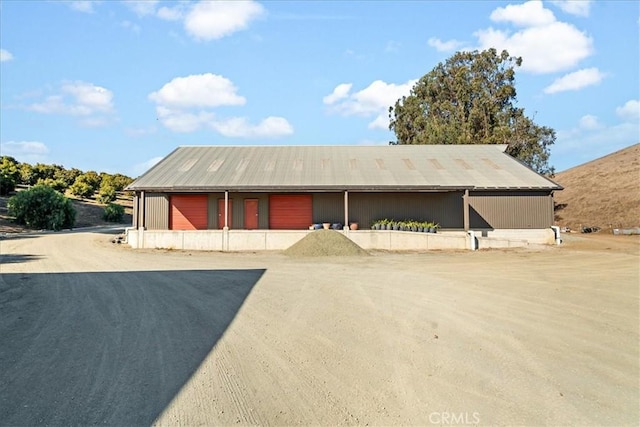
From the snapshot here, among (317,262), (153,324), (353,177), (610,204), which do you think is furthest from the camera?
(610,204)

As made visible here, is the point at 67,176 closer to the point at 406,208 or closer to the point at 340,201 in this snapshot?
the point at 340,201

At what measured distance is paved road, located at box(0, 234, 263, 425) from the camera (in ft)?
12.1

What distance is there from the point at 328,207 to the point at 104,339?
57.7 ft

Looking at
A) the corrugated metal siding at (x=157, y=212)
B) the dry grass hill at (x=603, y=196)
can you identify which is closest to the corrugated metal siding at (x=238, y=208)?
the corrugated metal siding at (x=157, y=212)

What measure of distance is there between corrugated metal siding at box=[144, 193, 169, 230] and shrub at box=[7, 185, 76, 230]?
531 inches

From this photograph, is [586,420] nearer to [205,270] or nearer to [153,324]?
[153,324]

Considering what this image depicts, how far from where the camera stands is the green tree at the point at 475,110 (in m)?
38.2

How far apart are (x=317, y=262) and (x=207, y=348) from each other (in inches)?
364

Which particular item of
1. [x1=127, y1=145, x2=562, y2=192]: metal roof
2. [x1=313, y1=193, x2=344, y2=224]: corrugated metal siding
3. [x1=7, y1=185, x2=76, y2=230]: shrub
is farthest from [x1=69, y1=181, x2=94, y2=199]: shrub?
[x1=313, y1=193, x2=344, y2=224]: corrugated metal siding

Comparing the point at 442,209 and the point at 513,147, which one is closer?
the point at 442,209

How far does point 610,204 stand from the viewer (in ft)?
122

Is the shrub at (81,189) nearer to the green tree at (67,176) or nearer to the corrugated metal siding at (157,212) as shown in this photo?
the green tree at (67,176)

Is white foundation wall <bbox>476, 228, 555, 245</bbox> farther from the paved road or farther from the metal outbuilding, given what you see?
the paved road

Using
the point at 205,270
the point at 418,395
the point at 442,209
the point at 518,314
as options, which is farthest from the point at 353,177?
the point at 418,395
